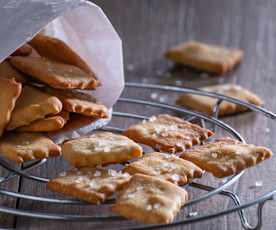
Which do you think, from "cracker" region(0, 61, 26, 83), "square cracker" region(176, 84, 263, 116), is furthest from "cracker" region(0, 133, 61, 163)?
"square cracker" region(176, 84, 263, 116)

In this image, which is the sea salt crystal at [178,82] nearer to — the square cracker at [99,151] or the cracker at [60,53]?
the cracker at [60,53]

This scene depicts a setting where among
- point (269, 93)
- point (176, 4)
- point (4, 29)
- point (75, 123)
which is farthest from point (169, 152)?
point (176, 4)

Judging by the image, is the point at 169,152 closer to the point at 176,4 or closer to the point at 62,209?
the point at 62,209

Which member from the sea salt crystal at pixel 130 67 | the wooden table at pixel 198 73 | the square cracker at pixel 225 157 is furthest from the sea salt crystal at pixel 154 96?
the square cracker at pixel 225 157

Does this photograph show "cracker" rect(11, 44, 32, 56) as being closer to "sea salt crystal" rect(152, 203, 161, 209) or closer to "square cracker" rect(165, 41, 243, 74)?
"sea salt crystal" rect(152, 203, 161, 209)

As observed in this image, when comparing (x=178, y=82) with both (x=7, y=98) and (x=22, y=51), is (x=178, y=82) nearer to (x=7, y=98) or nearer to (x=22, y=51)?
(x=22, y=51)
